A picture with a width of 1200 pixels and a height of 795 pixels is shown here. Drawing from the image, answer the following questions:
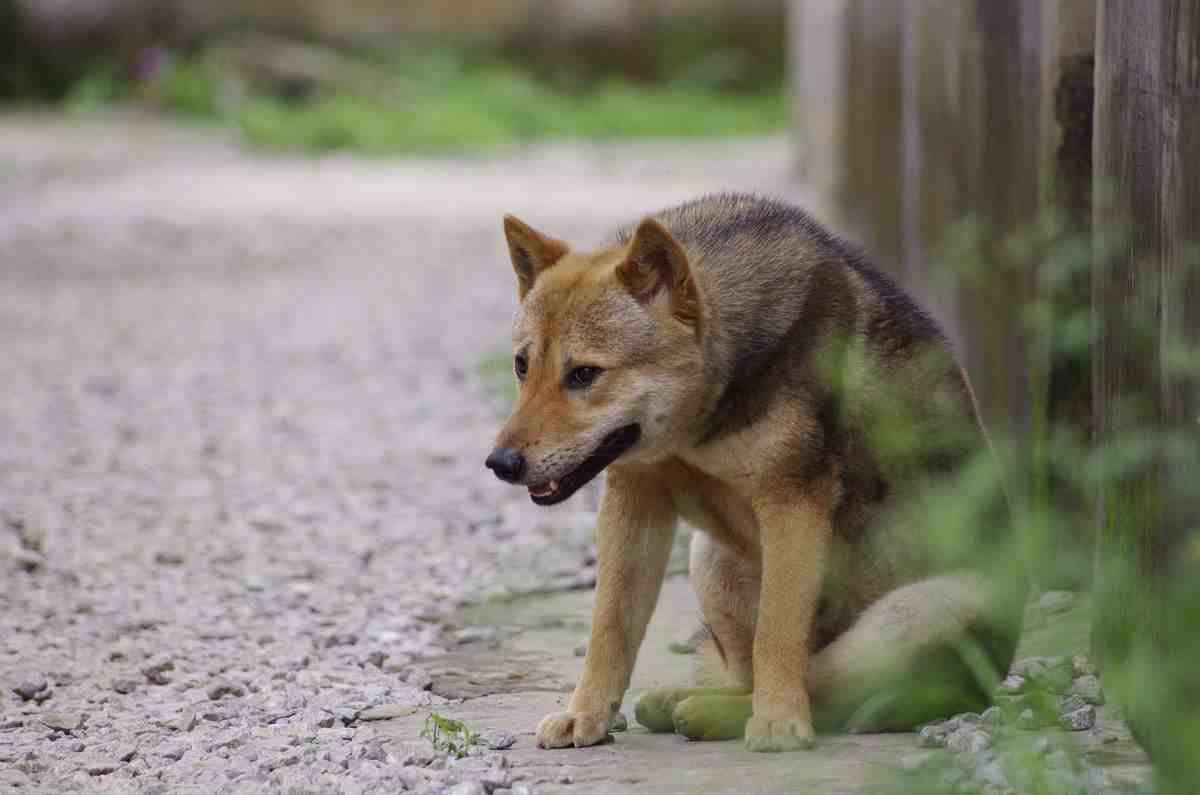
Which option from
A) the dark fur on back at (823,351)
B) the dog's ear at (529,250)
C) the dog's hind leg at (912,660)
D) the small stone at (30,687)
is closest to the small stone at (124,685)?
the small stone at (30,687)

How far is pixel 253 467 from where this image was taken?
285 inches

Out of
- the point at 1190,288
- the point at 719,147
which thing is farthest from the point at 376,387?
the point at 719,147

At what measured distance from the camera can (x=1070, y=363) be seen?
492 cm

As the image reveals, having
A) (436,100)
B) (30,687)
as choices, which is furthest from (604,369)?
(436,100)

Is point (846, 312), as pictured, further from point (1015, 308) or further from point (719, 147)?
point (719, 147)

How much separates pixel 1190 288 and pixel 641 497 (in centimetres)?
134

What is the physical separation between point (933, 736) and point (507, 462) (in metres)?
1.10

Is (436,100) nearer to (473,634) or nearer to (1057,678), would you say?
(473,634)

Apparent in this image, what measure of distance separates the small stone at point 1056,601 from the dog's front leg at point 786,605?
133 centimetres

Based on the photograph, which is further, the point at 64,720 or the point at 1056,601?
the point at 1056,601

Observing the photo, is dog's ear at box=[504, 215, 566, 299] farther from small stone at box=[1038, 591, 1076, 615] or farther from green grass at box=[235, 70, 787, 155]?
green grass at box=[235, 70, 787, 155]

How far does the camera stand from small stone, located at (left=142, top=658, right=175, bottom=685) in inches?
180

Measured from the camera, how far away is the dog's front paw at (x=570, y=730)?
388 cm

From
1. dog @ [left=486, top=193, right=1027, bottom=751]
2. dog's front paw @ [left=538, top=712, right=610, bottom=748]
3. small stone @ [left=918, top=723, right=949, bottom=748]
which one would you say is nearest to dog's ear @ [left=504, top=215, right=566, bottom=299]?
dog @ [left=486, top=193, right=1027, bottom=751]
